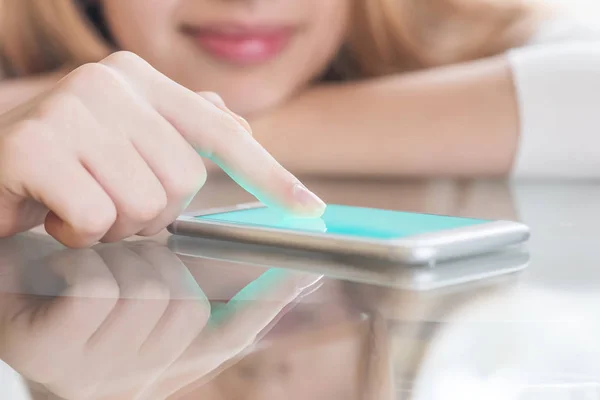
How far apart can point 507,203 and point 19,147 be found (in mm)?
344

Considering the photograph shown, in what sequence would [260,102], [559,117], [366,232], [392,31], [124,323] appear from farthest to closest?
[392,31] < [260,102] < [559,117] < [366,232] < [124,323]

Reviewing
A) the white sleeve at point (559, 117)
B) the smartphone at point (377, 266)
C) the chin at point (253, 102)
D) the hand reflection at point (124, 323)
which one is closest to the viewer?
the hand reflection at point (124, 323)

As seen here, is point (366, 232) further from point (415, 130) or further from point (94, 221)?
point (415, 130)

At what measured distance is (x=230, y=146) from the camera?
0.39 metres

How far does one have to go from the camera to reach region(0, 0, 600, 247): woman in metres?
0.38

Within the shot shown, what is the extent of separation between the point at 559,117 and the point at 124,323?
58cm

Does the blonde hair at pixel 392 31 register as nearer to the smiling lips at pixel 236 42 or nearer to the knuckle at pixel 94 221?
the smiling lips at pixel 236 42

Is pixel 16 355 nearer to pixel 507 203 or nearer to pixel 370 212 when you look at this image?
pixel 370 212

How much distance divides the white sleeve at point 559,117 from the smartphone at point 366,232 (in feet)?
1.14

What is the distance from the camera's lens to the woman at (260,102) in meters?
0.38

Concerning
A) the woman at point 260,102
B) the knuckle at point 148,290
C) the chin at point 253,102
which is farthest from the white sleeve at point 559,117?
the knuckle at point 148,290

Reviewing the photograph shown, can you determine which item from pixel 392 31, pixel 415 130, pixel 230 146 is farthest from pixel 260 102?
pixel 230 146

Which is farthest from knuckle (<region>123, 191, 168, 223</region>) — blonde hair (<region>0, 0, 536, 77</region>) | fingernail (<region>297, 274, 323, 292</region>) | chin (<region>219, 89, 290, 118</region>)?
blonde hair (<region>0, 0, 536, 77</region>)

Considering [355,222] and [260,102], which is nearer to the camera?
[355,222]
